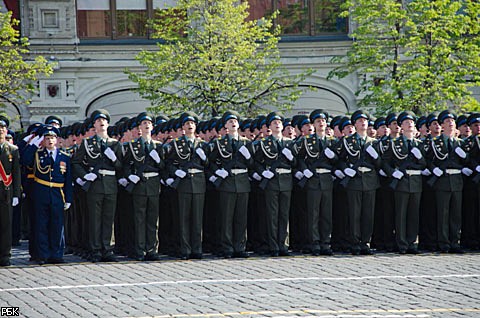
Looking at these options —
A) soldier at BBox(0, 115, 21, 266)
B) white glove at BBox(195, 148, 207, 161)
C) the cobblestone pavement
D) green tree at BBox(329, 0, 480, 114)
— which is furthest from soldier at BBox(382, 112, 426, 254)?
green tree at BBox(329, 0, 480, 114)

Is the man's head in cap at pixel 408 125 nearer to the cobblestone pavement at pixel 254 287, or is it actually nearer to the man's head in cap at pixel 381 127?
the man's head in cap at pixel 381 127

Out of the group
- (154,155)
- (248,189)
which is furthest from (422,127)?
(154,155)

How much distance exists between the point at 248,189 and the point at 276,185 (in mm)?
375

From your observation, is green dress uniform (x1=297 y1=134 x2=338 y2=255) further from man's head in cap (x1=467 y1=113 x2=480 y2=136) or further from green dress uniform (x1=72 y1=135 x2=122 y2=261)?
green dress uniform (x1=72 y1=135 x2=122 y2=261)

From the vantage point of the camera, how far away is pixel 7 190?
46.1 feet

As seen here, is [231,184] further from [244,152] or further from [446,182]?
[446,182]

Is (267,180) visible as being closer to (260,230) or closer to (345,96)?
(260,230)

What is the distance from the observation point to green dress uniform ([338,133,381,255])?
1477 centimetres

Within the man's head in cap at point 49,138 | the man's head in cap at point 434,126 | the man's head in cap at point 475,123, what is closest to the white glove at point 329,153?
the man's head in cap at point 434,126

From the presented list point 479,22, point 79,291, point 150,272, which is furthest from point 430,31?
point 79,291

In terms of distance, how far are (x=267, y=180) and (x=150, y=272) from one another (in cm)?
256

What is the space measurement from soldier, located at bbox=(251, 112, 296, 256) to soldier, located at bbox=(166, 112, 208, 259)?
0.81 m

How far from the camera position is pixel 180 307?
409 inches

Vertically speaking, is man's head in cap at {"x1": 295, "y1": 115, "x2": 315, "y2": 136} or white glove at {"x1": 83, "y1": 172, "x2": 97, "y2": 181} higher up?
man's head in cap at {"x1": 295, "y1": 115, "x2": 315, "y2": 136}
